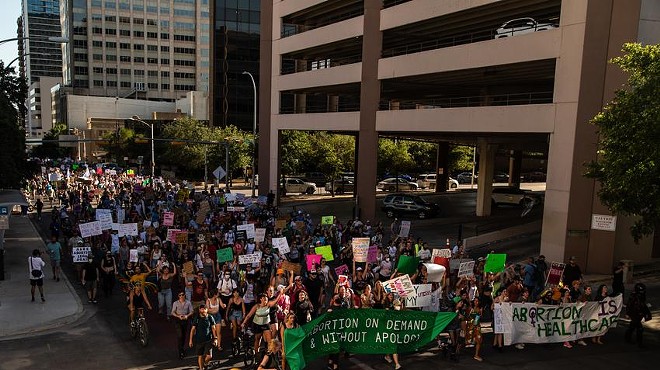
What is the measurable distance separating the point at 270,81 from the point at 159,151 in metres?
39.2

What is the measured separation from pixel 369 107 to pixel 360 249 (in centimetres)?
1541

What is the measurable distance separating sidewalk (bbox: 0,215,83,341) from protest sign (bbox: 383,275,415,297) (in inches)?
320

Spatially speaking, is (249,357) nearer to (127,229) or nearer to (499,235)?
(127,229)

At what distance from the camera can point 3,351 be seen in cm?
1155

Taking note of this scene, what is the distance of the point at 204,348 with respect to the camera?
1060cm

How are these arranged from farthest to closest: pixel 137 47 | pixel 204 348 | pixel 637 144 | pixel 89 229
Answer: pixel 137 47
pixel 89 229
pixel 637 144
pixel 204 348

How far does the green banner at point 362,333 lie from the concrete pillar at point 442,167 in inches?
1534

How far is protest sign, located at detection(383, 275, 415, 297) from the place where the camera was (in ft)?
41.1

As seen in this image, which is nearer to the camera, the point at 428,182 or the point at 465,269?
the point at 465,269

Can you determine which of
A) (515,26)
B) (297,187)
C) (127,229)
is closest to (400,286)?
(127,229)

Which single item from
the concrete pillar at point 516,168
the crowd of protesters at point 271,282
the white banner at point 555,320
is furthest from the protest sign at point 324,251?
the concrete pillar at point 516,168

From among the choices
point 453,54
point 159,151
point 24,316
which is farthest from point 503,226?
point 159,151

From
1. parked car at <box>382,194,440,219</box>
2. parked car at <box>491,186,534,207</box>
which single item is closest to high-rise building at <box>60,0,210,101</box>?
parked car at <box>491,186,534,207</box>

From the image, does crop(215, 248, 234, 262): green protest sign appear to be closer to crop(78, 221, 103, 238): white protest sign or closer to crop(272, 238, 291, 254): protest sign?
crop(272, 238, 291, 254): protest sign
